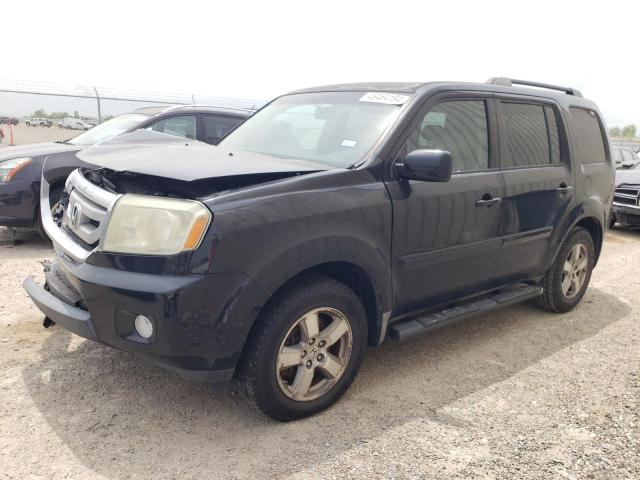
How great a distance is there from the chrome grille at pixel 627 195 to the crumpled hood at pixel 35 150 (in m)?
8.23

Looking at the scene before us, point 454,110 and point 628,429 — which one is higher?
point 454,110

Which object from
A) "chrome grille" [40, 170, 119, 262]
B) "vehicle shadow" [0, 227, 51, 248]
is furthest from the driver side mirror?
"vehicle shadow" [0, 227, 51, 248]

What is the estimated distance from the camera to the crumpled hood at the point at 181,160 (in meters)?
2.75

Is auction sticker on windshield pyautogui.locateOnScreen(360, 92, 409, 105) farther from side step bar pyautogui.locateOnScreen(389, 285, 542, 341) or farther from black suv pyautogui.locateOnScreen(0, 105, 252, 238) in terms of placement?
black suv pyautogui.locateOnScreen(0, 105, 252, 238)

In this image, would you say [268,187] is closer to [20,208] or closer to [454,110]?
[454,110]

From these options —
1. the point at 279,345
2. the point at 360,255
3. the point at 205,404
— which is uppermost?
the point at 360,255

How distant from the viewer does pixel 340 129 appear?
11.8 feet

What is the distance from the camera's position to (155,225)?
2.55 metres

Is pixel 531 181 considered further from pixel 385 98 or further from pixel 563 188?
pixel 385 98

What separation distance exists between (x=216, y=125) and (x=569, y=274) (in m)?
4.84

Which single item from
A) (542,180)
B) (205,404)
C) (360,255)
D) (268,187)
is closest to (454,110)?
(542,180)

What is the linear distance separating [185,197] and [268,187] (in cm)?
41

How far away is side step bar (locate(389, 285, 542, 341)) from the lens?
136 inches

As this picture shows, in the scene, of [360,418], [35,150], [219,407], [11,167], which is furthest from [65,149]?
[360,418]
